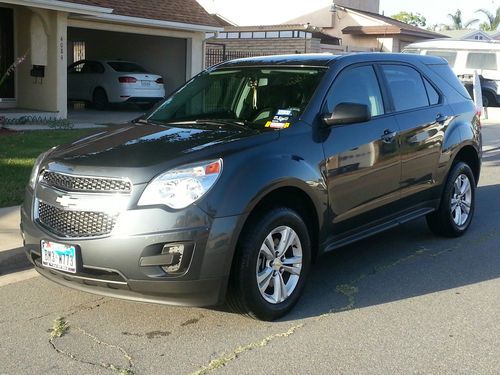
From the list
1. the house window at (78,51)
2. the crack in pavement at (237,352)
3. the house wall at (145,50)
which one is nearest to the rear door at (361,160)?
the crack in pavement at (237,352)

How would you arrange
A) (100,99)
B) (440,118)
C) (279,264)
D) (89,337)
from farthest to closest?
(100,99), (440,118), (279,264), (89,337)

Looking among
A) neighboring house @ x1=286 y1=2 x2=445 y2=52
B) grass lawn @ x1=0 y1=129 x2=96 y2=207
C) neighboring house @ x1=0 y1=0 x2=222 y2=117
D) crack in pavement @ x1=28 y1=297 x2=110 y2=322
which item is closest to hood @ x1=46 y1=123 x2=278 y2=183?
crack in pavement @ x1=28 y1=297 x2=110 y2=322

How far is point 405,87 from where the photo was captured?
5.87 metres

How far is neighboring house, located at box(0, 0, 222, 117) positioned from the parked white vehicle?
25.4ft

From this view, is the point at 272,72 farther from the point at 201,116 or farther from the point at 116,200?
the point at 116,200

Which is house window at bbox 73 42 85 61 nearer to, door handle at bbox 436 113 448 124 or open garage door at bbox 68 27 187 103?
open garage door at bbox 68 27 187 103

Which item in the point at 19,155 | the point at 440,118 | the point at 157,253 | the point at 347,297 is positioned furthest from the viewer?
the point at 19,155

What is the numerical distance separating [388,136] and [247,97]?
1.23 m

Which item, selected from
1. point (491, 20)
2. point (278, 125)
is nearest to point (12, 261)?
point (278, 125)

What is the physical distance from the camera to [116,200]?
3.86 meters

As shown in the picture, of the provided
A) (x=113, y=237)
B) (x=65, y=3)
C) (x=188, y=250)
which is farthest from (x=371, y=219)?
(x=65, y=3)

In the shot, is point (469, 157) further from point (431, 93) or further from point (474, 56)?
point (474, 56)

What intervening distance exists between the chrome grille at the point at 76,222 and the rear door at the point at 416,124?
9.08 feet

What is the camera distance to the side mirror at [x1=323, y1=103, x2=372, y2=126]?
4.66 meters
